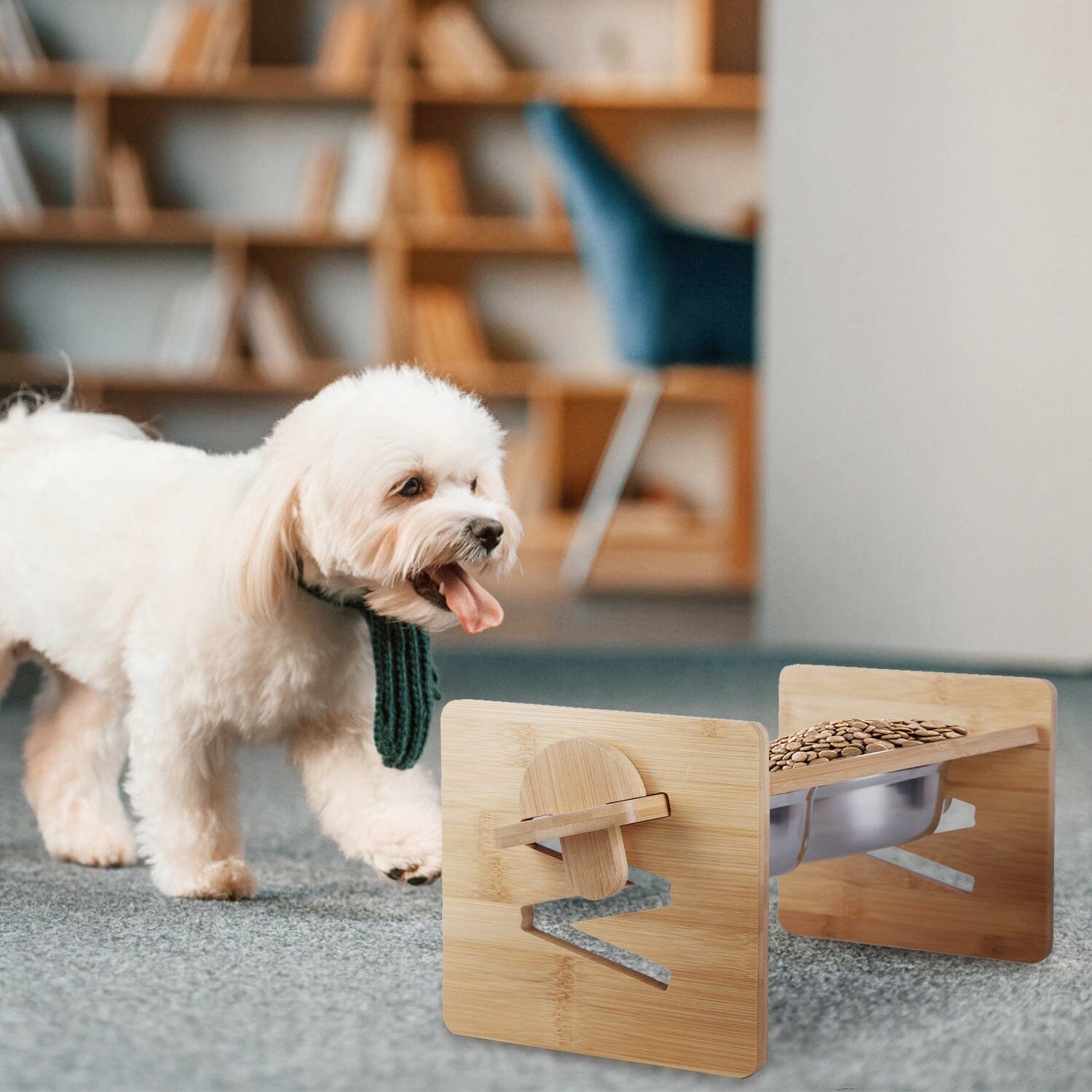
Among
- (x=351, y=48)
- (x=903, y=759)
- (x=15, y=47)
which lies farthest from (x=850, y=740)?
(x=15, y=47)

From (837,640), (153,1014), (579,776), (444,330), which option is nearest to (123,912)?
(153,1014)

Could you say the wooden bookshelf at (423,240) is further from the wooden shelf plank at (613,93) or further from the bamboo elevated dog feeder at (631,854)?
the bamboo elevated dog feeder at (631,854)

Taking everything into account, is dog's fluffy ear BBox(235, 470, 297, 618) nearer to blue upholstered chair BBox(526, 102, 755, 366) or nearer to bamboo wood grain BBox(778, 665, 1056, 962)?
bamboo wood grain BBox(778, 665, 1056, 962)

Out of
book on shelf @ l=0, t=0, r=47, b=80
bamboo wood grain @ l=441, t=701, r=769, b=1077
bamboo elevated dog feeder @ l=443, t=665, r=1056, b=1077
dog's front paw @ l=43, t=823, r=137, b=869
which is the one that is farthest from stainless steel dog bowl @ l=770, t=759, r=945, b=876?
book on shelf @ l=0, t=0, r=47, b=80

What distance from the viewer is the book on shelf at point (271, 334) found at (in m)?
4.29

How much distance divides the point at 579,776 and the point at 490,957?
14 cm

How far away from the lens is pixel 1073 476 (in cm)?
276

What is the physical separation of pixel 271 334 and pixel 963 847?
336 cm

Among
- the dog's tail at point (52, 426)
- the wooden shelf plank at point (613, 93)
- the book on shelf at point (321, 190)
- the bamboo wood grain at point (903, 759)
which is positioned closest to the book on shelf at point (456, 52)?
the wooden shelf plank at point (613, 93)

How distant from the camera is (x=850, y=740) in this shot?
3.59 feet

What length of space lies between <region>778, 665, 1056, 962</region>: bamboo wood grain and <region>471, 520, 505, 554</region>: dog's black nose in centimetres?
29

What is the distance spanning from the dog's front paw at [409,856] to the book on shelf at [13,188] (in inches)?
134

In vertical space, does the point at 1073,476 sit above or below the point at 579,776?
below

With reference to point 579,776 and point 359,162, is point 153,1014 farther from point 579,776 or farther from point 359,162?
point 359,162
